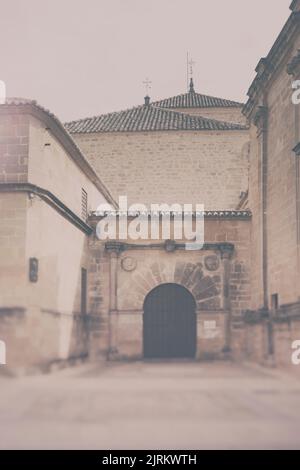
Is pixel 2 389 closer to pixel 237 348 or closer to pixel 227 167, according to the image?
pixel 237 348

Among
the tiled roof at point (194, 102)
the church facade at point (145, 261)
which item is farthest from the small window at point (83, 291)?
the tiled roof at point (194, 102)

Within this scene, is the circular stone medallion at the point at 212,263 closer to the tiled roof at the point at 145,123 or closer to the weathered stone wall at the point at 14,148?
the weathered stone wall at the point at 14,148

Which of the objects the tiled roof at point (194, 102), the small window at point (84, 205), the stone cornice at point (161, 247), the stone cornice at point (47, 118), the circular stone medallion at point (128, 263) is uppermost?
the tiled roof at point (194, 102)

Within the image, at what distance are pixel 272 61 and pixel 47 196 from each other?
6357 millimetres

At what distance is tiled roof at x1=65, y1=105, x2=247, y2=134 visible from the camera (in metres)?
28.4

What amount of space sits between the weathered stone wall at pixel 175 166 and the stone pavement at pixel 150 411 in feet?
50.4

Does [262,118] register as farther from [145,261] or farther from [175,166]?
[175,166]

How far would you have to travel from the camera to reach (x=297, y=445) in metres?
6.10

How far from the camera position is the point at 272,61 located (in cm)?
1570

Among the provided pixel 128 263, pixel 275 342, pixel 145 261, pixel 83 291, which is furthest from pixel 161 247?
pixel 275 342

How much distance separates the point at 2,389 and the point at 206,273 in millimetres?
9012

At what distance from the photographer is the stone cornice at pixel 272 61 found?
45.0 feet

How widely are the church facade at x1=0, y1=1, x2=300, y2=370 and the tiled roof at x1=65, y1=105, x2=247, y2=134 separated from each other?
483 cm

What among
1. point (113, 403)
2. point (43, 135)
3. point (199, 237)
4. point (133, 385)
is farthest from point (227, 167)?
point (113, 403)
